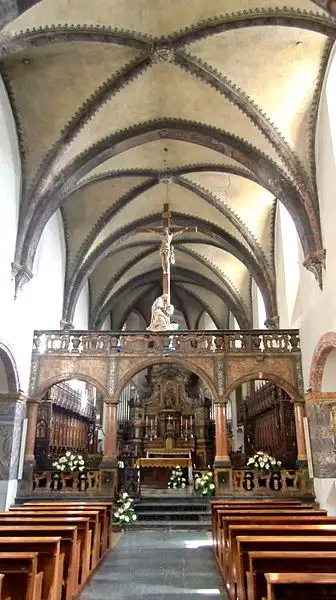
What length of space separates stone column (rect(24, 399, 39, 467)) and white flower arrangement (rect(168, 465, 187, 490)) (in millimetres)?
5382

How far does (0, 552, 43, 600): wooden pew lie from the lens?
15.0ft

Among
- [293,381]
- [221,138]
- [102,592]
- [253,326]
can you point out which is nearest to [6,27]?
[221,138]

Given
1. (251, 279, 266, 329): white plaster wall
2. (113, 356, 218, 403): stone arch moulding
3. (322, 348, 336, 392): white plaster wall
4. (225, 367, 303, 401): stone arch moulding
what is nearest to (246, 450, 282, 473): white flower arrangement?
(225, 367, 303, 401): stone arch moulding

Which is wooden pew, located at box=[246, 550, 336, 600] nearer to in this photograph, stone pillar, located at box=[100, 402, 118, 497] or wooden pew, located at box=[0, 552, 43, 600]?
wooden pew, located at box=[0, 552, 43, 600]

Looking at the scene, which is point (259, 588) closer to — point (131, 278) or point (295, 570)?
point (295, 570)

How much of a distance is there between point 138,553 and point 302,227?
31.4 feet

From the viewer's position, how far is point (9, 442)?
14.1 meters

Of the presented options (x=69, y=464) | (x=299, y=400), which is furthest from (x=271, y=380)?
(x=69, y=464)

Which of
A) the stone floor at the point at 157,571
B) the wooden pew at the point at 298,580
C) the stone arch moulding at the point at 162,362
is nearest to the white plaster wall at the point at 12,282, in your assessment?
the stone arch moulding at the point at 162,362

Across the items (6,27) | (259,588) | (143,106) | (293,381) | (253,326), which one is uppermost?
(143,106)

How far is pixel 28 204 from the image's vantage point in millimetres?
14969

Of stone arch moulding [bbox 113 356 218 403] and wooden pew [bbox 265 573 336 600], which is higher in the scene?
stone arch moulding [bbox 113 356 218 403]

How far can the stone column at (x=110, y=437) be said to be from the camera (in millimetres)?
15547

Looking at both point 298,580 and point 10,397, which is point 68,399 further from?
point 298,580
